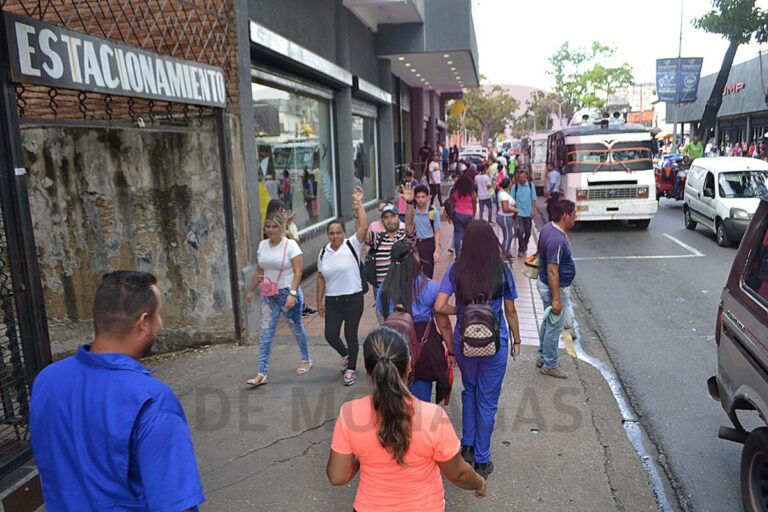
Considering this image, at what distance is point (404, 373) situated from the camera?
2.48m

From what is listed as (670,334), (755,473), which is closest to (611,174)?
(670,334)

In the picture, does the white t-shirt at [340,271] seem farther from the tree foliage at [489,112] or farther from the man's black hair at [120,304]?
the tree foliage at [489,112]

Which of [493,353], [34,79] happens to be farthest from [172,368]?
[493,353]

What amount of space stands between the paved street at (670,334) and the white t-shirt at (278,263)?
11.0 feet

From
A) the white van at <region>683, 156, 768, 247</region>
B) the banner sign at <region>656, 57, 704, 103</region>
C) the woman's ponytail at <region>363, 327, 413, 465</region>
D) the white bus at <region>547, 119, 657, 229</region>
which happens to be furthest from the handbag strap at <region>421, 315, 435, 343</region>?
the banner sign at <region>656, 57, 704, 103</region>

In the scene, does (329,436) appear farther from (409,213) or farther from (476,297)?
(409,213)

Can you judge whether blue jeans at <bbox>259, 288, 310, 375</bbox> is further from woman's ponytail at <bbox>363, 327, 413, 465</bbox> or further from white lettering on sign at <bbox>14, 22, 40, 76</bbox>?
woman's ponytail at <bbox>363, 327, 413, 465</bbox>

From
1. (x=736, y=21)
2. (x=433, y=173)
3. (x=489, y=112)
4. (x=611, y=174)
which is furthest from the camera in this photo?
(x=489, y=112)

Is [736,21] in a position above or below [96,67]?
above

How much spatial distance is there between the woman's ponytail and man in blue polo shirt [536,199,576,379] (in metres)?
3.32

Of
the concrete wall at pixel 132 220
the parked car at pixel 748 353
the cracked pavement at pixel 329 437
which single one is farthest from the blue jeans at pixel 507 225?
the parked car at pixel 748 353

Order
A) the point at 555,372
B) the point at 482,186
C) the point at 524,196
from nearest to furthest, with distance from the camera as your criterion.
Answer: the point at 555,372
the point at 524,196
the point at 482,186

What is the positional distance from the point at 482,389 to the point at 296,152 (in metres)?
7.59

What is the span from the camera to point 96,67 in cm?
439
